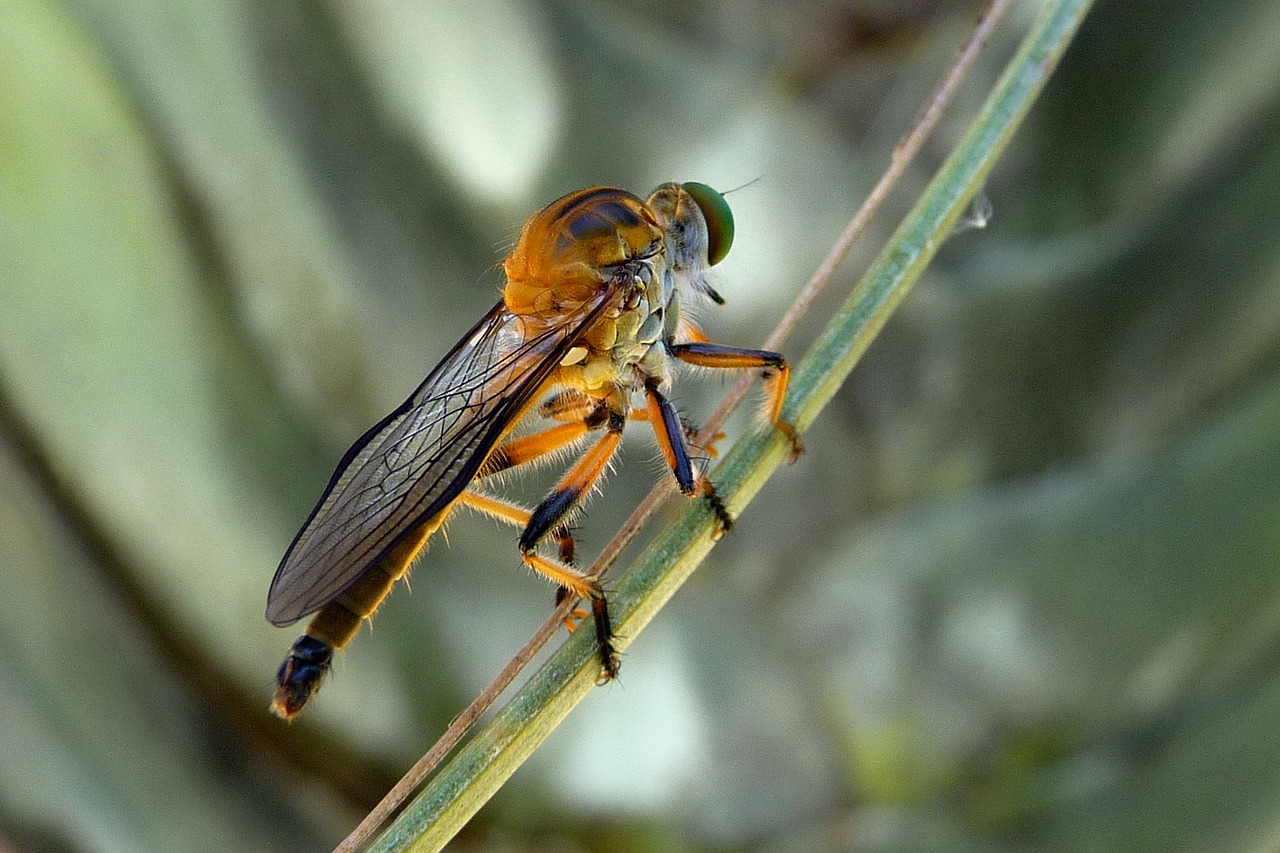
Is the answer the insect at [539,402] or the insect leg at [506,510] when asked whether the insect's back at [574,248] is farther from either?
the insect leg at [506,510]

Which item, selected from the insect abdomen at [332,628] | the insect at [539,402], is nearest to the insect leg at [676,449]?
the insect at [539,402]

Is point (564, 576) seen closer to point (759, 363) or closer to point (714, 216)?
point (759, 363)

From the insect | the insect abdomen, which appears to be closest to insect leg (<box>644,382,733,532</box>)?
the insect

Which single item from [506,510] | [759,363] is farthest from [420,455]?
[759,363]

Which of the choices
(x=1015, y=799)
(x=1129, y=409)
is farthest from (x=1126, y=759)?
(x=1129, y=409)

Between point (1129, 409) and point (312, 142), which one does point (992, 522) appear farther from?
point (312, 142)

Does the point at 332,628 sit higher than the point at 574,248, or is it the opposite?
the point at 574,248
